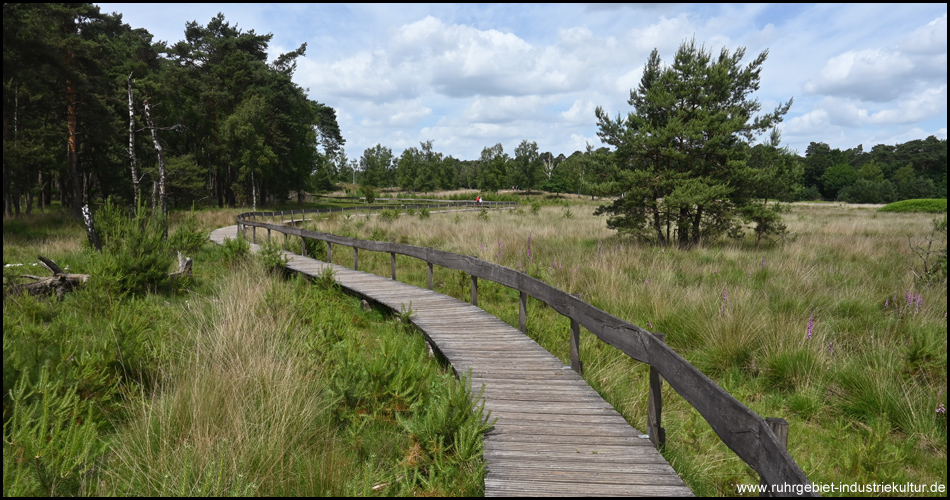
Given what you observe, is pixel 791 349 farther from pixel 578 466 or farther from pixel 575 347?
pixel 578 466

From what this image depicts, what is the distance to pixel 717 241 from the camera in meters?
14.1

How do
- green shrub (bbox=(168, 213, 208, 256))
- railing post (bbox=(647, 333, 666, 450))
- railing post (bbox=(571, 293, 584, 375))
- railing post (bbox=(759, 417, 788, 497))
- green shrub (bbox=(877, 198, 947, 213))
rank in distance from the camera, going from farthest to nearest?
green shrub (bbox=(877, 198, 947, 213)), green shrub (bbox=(168, 213, 208, 256)), railing post (bbox=(571, 293, 584, 375)), railing post (bbox=(647, 333, 666, 450)), railing post (bbox=(759, 417, 788, 497))

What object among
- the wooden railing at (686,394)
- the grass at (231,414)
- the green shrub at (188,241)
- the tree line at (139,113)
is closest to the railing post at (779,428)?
the wooden railing at (686,394)

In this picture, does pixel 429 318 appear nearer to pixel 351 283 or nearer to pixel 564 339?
pixel 564 339

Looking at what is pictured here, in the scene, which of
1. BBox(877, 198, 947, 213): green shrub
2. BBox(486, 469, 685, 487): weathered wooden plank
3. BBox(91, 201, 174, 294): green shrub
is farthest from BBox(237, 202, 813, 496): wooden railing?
BBox(877, 198, 947, 213): green shrub

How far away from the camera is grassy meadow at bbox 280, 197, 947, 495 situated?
12.2 ft

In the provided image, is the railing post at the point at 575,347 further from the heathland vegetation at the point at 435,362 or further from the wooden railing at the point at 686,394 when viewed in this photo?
the heathland vegetation at the point at 435,362

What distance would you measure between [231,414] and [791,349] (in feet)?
18.4

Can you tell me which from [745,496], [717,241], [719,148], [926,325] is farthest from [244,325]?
[717,241]

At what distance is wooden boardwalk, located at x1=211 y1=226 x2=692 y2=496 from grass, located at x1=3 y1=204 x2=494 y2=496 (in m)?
0.27

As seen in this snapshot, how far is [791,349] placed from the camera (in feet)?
17.4

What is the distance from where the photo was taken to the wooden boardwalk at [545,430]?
9.80ft

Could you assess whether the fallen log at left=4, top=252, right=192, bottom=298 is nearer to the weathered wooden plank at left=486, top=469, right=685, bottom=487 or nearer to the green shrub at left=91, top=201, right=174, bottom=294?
the green shrub at left=91, top=201, right=174, bottom=294

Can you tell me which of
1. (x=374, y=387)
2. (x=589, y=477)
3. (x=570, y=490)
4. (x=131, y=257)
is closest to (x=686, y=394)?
(x=589, y=477)
